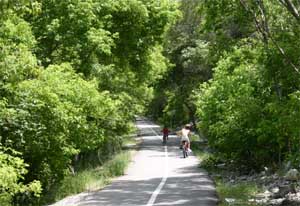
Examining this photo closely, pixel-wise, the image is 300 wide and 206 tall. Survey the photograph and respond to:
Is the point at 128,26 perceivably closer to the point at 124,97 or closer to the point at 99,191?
the point at 124,97

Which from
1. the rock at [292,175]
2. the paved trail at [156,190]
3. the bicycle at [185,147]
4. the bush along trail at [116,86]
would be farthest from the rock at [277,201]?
the bicycle at [185,147]

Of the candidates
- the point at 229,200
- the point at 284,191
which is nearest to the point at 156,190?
the point at 229,200

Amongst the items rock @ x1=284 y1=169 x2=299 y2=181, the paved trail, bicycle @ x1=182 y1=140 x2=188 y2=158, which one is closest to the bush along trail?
rock @ x1=284 y1=169 x2=299 y2=181

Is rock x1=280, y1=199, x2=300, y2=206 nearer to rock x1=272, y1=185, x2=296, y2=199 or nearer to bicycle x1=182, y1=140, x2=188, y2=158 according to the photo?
rock x1=272, y1=185, x2=296, y2=199

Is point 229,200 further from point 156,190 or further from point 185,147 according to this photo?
point 185,147

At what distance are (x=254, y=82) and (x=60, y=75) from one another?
7.37 m

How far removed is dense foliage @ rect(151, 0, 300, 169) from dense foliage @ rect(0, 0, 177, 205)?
4577 mm

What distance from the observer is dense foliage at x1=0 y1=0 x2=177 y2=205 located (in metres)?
14.9

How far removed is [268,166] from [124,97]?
46.4ft

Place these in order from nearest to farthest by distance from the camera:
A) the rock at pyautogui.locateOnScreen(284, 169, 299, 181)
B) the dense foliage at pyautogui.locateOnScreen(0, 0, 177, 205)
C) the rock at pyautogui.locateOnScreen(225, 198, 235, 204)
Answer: the dense foliage at pyautogui.locateOnScreen(0, 0, 177, 205), the rock at pyautogui.locateOnScreen(225, 198, 235, 204), the rock at pyautogui.locateOnScreen(284, 169, 299, 181)

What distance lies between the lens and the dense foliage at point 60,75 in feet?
49.0

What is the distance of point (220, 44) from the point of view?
820 inches

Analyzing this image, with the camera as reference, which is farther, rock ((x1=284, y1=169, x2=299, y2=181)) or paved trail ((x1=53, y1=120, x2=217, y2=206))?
rock ((x1=284, y1=169, x2=299, y2=181))

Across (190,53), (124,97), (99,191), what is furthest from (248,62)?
(190,53)
